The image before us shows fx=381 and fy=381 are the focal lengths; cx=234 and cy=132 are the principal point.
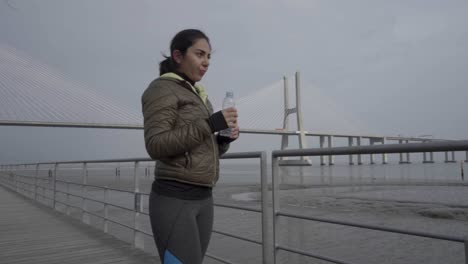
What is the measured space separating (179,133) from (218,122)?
4.4 inches

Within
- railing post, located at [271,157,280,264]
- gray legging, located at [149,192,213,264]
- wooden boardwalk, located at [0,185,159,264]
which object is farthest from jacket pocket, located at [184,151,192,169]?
wooden boardwalk, located at [0,185,159,264]

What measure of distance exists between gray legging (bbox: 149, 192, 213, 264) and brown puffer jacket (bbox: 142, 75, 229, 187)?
77 mm

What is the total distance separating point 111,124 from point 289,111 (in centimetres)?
1732

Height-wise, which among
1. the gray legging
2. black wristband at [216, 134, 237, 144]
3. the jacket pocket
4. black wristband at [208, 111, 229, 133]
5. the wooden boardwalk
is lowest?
the wooden boardwalk

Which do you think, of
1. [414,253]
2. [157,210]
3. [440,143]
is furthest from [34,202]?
[440,143]

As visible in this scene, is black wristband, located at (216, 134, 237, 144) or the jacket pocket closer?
the jacket pocket

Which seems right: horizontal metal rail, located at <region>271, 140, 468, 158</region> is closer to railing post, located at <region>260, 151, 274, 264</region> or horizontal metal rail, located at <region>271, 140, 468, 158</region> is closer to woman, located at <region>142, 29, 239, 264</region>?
railing post, located at <region>260, 151, 274, 264</region>

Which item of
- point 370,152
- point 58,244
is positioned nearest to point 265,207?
point 370,152

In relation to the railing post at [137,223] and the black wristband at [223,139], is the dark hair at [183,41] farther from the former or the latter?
the railing post at [137,223]

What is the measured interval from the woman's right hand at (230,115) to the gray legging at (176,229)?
0.26 m

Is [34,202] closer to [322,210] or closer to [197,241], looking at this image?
[322,210]

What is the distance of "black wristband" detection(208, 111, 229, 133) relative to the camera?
106cm

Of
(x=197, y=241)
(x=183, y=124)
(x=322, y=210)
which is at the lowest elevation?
(x=322, y=210)

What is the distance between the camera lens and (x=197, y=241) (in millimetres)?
1135
